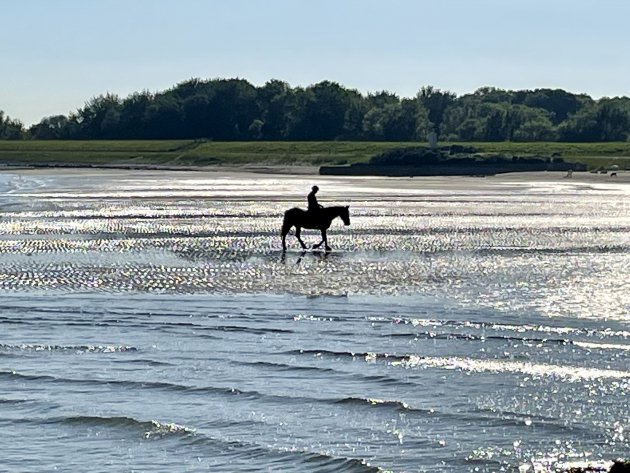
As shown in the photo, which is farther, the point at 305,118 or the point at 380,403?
the point at 305,118

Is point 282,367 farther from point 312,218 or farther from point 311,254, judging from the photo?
point 312,218

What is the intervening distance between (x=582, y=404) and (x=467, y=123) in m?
157

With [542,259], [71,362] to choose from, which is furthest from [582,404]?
[542,259]

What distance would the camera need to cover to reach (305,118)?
565 ft

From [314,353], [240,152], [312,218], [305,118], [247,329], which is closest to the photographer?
[314,353]

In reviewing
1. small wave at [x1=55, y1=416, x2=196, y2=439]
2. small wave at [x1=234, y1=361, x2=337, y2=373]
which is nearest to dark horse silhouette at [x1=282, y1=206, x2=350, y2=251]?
small wave at [x1=234, y1=361, x2=337, y2=373]

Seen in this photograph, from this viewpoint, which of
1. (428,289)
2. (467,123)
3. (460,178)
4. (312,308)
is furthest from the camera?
(467,123)

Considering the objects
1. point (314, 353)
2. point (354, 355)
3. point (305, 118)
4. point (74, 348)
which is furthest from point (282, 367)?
point (305, 118)

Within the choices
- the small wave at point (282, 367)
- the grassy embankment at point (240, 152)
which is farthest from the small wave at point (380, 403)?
the grassy embankment at point (240, 152)

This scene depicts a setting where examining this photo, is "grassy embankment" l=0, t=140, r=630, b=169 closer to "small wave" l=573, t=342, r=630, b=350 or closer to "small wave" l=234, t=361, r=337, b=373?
"small wave" l=573, t=342, r=630, b=350

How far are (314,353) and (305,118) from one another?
156323 mm

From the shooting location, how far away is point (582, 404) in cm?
1357

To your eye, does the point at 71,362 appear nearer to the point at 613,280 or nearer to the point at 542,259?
the point at 613,280

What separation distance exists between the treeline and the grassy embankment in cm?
1201
